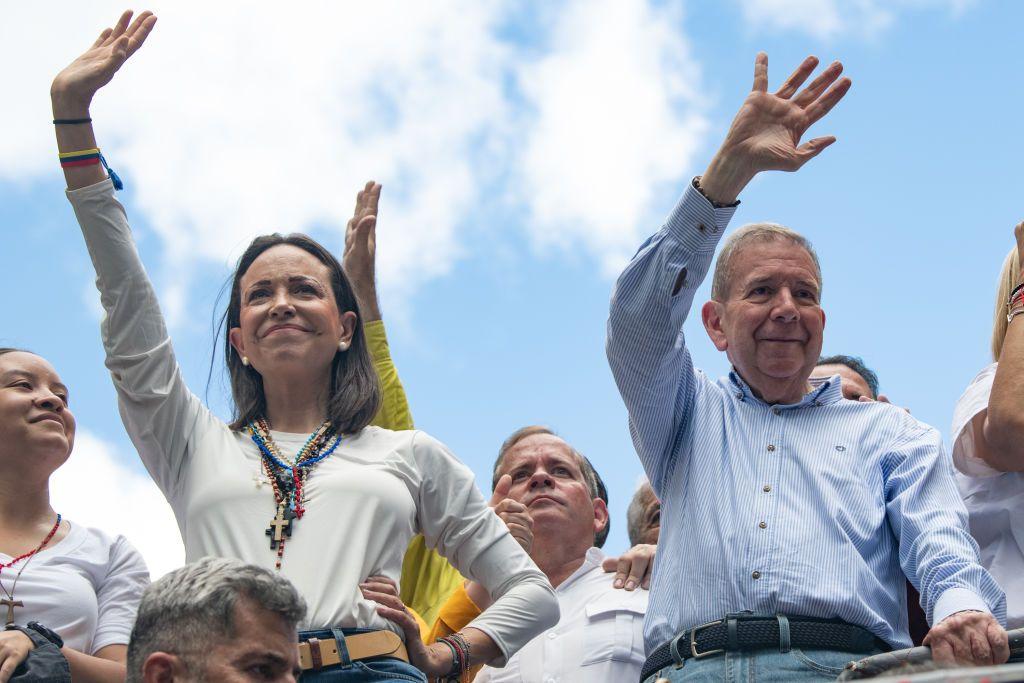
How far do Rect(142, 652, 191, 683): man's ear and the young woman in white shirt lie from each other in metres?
0.78

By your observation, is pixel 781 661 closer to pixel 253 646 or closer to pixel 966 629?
pixel 966 629

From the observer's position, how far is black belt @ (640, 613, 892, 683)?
454cm

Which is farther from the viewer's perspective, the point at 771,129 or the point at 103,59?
the point at 771,129

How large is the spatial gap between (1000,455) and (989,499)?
0.29m

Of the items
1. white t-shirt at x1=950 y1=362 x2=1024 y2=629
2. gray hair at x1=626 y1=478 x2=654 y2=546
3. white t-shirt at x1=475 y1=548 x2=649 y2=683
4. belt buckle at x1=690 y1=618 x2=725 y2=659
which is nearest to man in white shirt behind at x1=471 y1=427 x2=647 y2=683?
white t-shirt at x1=475 y1=548 x2=649 y2=683

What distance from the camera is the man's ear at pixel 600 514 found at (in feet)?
23.2

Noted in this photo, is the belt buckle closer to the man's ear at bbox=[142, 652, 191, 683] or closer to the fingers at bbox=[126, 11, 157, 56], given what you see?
the man's ear at bbox=[142, 652, 191, 683]

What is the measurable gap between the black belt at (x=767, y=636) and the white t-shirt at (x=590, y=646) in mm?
989

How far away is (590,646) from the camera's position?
5.79 m

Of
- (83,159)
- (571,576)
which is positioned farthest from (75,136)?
(571,576)

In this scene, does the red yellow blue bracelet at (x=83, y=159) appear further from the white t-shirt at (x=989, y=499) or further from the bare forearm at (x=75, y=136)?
the white t-shirt at (x=989, y=499)

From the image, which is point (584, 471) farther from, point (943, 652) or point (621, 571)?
point (943, 652)

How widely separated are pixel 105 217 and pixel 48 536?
103 cm

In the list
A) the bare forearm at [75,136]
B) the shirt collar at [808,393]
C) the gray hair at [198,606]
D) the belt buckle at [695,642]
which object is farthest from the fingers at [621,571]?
the bare forearm at [75,136]
